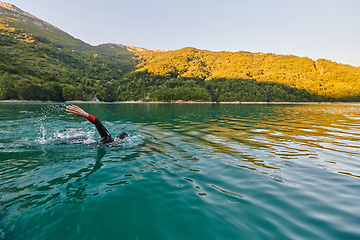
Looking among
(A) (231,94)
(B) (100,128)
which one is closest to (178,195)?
(B) (100,128)

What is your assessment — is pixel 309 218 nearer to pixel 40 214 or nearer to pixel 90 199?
pixel 90 199

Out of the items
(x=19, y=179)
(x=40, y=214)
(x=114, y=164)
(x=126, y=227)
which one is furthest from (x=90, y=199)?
(x=19, y=179)

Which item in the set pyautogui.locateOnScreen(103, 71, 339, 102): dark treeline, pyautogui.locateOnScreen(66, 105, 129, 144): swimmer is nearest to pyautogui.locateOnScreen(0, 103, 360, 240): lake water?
pyautogui.locateOnScreen(66, 105, 129, 144): swimmer

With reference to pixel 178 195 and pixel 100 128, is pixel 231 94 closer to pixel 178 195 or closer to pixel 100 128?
pixel 100 128

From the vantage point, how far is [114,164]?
6559 mm

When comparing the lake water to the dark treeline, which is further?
the dark treeline

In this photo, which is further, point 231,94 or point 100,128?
point 231,94

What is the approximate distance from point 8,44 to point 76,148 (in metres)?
247

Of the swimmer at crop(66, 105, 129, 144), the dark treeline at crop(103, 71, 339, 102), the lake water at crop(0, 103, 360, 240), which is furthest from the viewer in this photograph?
the dark treeline at crop(103, 71, 339, 102)

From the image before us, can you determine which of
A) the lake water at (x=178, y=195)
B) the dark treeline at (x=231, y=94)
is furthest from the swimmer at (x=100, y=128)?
the dark treeline at (x=231, y=94)

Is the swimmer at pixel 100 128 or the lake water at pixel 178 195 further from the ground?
the swimmer at pixel 100 128

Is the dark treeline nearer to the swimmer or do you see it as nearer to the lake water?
the swimmer

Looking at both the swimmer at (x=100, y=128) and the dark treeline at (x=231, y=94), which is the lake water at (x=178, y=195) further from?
the dark treeline at (x=231, y=94)

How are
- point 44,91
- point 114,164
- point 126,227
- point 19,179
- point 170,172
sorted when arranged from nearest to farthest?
point 126,227, point 19,179, point 170,172, point 114,164, point 44,91
